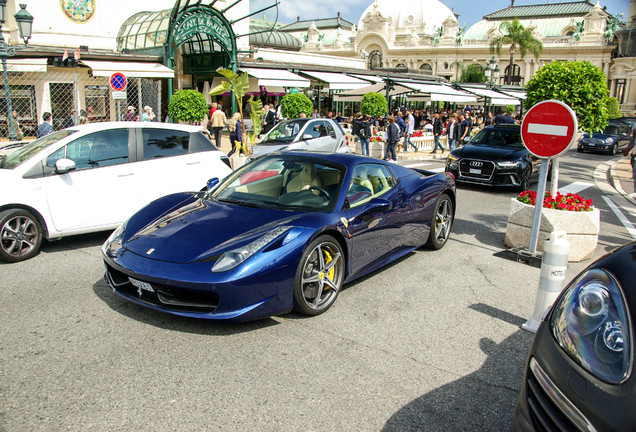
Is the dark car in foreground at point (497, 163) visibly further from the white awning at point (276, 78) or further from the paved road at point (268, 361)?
the white awning at point (276, 78)

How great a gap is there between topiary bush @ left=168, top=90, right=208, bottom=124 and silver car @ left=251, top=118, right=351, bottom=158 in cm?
416

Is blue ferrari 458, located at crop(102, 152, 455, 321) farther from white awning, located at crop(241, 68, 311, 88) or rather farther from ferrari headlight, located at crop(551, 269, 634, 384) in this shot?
white awning, located at crop(241, 68, 311, 88)

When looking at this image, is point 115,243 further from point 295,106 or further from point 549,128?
point 295,106

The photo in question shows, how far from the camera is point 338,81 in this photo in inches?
1101

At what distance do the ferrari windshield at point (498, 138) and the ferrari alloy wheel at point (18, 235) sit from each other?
421 inches

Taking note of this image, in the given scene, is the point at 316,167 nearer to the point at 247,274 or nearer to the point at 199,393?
the point at 247,274

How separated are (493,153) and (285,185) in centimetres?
860

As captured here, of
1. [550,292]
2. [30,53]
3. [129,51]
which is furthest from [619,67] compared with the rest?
[550,292]

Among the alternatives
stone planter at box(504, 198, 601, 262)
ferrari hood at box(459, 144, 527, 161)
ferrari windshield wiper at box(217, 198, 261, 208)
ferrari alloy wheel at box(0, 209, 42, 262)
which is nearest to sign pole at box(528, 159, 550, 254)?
stone planter at box(504, 198, 601, 262)

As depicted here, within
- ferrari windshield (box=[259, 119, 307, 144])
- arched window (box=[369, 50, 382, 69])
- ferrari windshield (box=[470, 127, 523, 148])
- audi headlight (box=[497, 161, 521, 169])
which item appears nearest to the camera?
audi headlight (box=[497, 161, 521, 169])

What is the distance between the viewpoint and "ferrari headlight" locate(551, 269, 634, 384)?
199 centimetres

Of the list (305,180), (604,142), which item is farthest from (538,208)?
(604,142)

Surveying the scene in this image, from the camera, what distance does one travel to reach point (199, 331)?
4086 mm

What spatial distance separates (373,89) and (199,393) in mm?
26463
